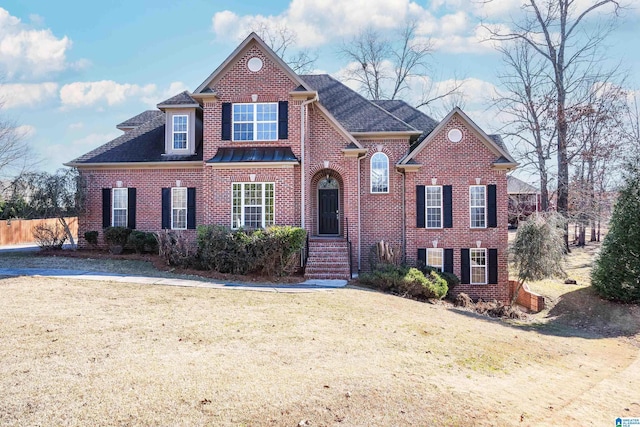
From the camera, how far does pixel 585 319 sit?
15.5 metres

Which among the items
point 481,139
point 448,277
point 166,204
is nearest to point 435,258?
point 448,277

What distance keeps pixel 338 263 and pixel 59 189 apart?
40.9ft

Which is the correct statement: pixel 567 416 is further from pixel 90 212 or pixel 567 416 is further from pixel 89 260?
pixel 90 212

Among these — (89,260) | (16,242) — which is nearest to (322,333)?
(89,260)

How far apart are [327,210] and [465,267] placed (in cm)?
653

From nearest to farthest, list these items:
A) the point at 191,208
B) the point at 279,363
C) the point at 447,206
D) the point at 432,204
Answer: the point at 279,363 < the point at 447,206 < the point at 432,204 < the point at 191,208

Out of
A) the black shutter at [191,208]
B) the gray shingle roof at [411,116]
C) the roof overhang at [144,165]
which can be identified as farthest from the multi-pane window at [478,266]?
the roof overhang at [144,165]

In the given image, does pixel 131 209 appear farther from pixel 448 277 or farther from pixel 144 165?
pixel 448 277

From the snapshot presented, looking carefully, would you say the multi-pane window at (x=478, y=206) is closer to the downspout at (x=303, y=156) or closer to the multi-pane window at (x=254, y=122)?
the downspout at (x=303, y=156)

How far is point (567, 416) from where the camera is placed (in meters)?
6.00

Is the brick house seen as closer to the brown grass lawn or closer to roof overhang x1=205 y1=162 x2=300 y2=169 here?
roof overhang x1=205 y1=162 x2=300 y2=169

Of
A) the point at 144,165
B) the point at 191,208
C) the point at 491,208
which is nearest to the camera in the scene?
the point at 491,208

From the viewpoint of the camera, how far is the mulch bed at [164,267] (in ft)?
Answer: 46.8

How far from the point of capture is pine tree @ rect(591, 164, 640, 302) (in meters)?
15.2
